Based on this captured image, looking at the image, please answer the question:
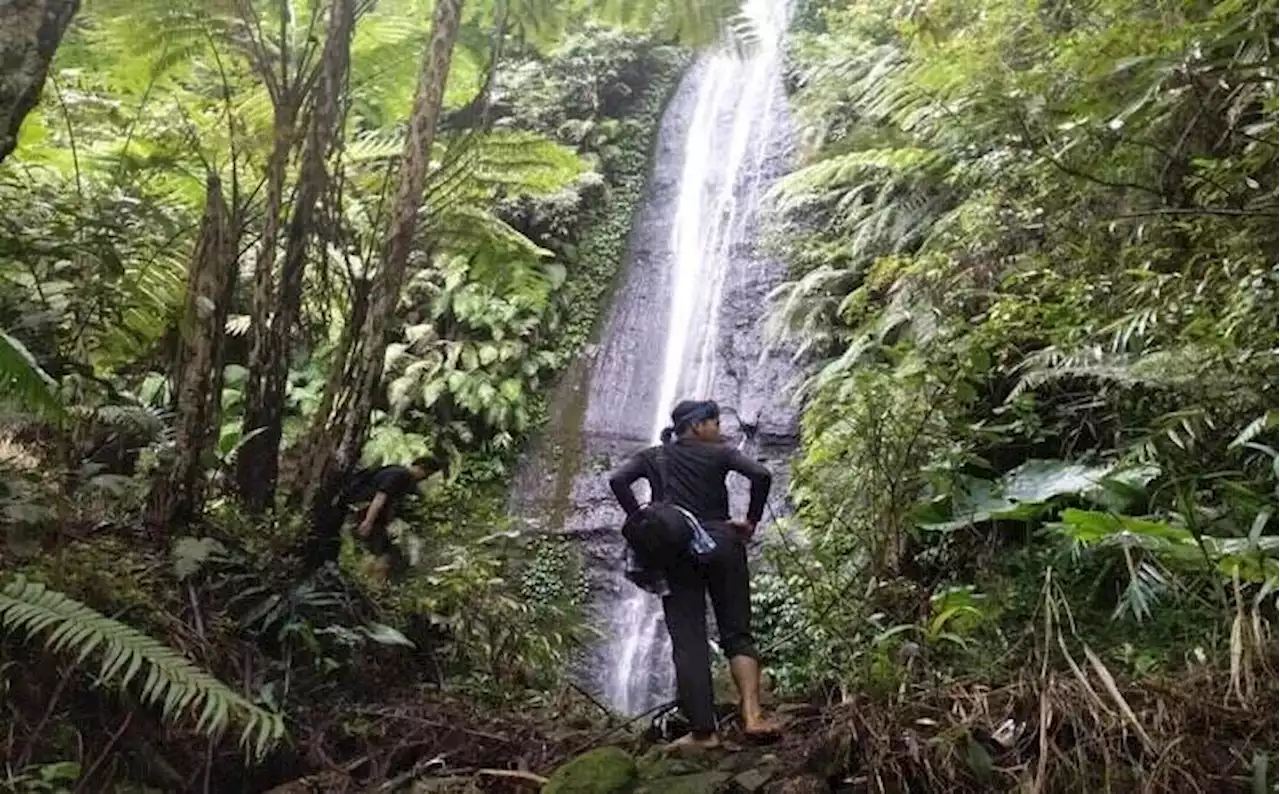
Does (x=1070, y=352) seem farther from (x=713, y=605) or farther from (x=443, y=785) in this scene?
(x=443, y=785)

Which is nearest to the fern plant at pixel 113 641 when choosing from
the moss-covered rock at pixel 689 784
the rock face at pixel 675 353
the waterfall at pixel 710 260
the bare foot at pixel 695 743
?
the moss-covered rock at pixel 689 784

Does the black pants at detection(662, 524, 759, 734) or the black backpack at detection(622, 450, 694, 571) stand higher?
the black backpack at detection(622, 450, 694, 571)

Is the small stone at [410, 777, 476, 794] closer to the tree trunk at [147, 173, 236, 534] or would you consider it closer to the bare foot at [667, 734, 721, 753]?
the bare foot at [667, 734, 721, 753]

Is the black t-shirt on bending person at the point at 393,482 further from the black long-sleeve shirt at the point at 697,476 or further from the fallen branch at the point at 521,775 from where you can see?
the fallen branch at the point at 521,775

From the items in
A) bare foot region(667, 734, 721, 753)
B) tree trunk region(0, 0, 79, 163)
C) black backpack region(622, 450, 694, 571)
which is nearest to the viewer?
tree trunk region(0, 0, 79, 163)

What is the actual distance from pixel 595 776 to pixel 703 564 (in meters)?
0.98

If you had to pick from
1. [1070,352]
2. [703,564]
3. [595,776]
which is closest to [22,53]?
[595,776]

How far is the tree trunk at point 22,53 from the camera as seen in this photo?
2643 millimetres

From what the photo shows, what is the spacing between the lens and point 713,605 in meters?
3.62

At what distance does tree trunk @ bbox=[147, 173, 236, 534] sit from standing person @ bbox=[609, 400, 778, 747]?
147cm

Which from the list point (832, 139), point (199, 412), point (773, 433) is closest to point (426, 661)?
point (199, 412)

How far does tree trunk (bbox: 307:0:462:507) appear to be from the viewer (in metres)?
4.21

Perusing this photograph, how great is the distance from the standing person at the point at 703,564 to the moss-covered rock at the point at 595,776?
49 centimetres

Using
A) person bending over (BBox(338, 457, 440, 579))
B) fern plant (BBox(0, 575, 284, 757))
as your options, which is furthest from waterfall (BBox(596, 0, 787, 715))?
fern plant (BBox(0, 575, 284, 757))
